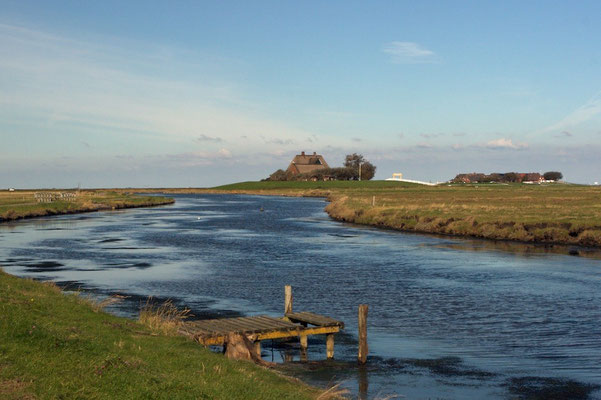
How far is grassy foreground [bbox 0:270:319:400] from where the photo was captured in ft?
29.6

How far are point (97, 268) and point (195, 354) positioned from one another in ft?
72.4

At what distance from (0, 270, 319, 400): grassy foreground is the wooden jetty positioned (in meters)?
1.17

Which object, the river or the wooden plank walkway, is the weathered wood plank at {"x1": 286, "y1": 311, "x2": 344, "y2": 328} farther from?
the river

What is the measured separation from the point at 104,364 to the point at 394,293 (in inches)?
708

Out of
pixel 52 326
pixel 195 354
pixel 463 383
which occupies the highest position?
pixel 52 326

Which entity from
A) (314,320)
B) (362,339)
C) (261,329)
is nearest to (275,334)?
(261,329)

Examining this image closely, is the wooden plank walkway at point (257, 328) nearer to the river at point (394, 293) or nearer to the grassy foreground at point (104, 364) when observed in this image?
the river at point (394, 293)

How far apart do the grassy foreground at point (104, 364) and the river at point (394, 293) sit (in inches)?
132

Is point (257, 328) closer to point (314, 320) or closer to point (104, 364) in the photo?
point (314, 320)

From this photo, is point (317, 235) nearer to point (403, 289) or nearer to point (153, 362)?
point (403, 289)

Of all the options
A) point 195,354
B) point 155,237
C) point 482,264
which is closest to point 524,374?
point 195,354

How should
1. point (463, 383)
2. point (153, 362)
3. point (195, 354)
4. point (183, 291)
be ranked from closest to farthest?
1. point (153, 362)
2. point (195, 354)
3. point (463, 383)
4. point (183, 291)

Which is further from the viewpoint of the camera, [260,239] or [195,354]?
[260,239]

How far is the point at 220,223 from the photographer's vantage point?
233 ft
